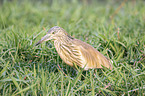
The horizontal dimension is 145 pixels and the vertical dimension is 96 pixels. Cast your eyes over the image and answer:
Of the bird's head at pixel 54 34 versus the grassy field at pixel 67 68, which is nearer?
the grassy field at pixel 67 68

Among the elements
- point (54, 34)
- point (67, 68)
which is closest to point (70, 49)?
point (54, 34)

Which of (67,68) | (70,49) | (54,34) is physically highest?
(54,34)

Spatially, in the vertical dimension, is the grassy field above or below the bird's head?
below

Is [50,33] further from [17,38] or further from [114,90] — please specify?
[114,90]

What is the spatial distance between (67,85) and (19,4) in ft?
14.2

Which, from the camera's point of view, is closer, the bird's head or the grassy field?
the grassy field

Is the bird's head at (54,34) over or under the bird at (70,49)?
over

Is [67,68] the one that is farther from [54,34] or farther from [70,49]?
[54,34]

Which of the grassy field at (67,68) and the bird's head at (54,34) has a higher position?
the bird's head at (54,34)

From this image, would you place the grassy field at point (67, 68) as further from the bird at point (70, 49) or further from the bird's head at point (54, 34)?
the bird's head at point (54, 34)

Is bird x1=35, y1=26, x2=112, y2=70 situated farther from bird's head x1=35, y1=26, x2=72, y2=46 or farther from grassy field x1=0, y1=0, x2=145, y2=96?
grassy field x1=0, y1=0, x2=145, y2=96

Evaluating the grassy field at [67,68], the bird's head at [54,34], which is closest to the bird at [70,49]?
the bird's head at [54,34]

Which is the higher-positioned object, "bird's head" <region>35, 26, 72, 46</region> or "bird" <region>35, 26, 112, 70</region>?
"bird's head" <region>35, 26, 72, 46</region>

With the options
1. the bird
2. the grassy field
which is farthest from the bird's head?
the grassy field
